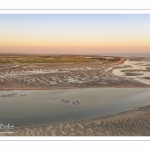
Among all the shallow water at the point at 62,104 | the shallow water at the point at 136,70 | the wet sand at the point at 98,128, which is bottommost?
the wet sand at the point at 98,128

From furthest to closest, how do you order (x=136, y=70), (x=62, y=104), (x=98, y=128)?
(x=136, y=70) → (x=62, y=104) → (x=98, y=128)

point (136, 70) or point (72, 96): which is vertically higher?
point (136, 70)

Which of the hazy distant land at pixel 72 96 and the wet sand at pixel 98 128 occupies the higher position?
the hazy distant land at pixel 72 96

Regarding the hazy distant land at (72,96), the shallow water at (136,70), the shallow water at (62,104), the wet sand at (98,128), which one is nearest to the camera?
the wet sand at (98,128)

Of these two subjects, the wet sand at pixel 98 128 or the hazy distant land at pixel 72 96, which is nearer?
the wet sand at pixel 98 128

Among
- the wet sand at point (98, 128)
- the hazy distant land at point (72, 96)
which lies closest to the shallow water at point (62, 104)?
the hazy distant land at point (72, 96)

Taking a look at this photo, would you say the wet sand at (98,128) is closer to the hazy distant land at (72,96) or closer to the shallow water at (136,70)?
the hazy distant land at (72,96)

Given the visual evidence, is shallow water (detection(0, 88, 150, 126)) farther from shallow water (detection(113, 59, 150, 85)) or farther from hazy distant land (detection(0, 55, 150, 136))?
shallow water (detection(113, 59, 150, 85))

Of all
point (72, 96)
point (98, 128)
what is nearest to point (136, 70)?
point (72, 96)

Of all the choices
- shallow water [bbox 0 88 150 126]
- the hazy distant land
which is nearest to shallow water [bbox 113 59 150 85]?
the hazy distant land

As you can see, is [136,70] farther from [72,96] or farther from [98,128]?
[98,128]
